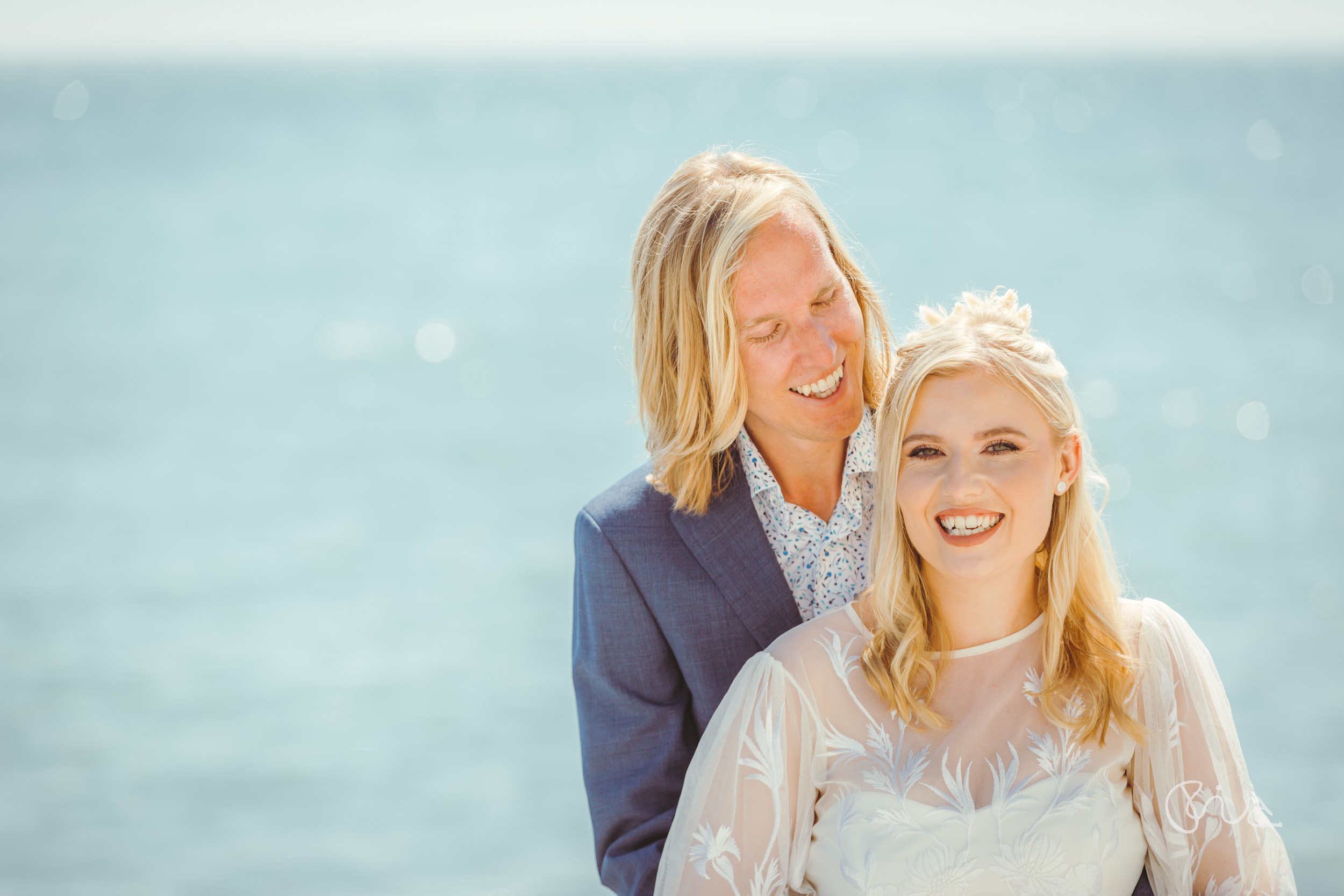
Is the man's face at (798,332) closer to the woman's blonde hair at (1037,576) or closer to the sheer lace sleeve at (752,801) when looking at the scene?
the woman's blonde hair at (1037,576)

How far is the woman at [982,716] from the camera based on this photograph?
220cm

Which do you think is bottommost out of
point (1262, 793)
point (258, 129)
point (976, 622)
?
point (1262, 793)

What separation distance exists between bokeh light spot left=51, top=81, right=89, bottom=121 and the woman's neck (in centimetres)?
4488

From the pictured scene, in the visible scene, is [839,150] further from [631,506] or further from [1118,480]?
[631,506]

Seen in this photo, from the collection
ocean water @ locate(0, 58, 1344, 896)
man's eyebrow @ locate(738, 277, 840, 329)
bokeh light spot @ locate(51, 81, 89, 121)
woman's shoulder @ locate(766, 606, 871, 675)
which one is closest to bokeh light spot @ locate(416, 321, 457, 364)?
ocean water @ locate(0, 58, 1344, 896)

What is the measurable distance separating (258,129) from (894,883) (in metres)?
42.5

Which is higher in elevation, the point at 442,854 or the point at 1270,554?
Result: the point at 1270,554

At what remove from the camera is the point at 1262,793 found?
7766 millimetres

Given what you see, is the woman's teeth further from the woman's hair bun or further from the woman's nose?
the woman's nose

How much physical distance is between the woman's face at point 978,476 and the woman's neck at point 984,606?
6 centimetres

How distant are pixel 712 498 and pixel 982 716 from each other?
830 millimetres

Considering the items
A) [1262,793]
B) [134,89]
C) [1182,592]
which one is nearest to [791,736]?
[1262,793]

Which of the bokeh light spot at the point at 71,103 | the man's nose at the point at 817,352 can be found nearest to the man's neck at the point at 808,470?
the man's nose at the point at 817,352

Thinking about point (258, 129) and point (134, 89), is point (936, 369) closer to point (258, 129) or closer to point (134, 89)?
point (258, 129)
